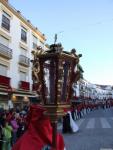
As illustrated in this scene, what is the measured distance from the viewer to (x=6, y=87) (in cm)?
2855

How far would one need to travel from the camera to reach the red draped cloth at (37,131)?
13.9 ft

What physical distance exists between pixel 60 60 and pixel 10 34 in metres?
27.3

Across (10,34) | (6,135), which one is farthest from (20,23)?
(6,135)

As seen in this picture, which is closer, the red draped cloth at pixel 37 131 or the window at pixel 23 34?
the red draped cloth at pixel 37 131

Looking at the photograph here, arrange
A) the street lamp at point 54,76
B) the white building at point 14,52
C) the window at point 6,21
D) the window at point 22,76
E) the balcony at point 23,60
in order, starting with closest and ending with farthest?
the street lamp at point 54,76 → the white building at point 14,52 → the window at point 6,21 → the balcony at point 23,60 → the window at point 22,76

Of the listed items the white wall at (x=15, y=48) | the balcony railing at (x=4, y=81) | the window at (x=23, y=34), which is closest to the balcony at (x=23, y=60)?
the white wall at (x=15, y=48)

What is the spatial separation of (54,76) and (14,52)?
27.8 metres

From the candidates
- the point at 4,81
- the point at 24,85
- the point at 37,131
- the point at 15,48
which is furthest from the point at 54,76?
the point at 24,85

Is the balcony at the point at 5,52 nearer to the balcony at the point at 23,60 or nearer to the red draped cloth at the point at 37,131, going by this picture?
the balcony at the point at 23,60

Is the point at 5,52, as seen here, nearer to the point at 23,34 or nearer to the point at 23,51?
the point at 23,51

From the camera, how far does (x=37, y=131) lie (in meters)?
4.27

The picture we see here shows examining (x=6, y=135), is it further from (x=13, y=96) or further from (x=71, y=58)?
(x=13, y=96)

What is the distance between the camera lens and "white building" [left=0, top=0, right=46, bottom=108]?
2880 centimetres

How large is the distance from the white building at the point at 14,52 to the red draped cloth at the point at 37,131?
23.5 metres
